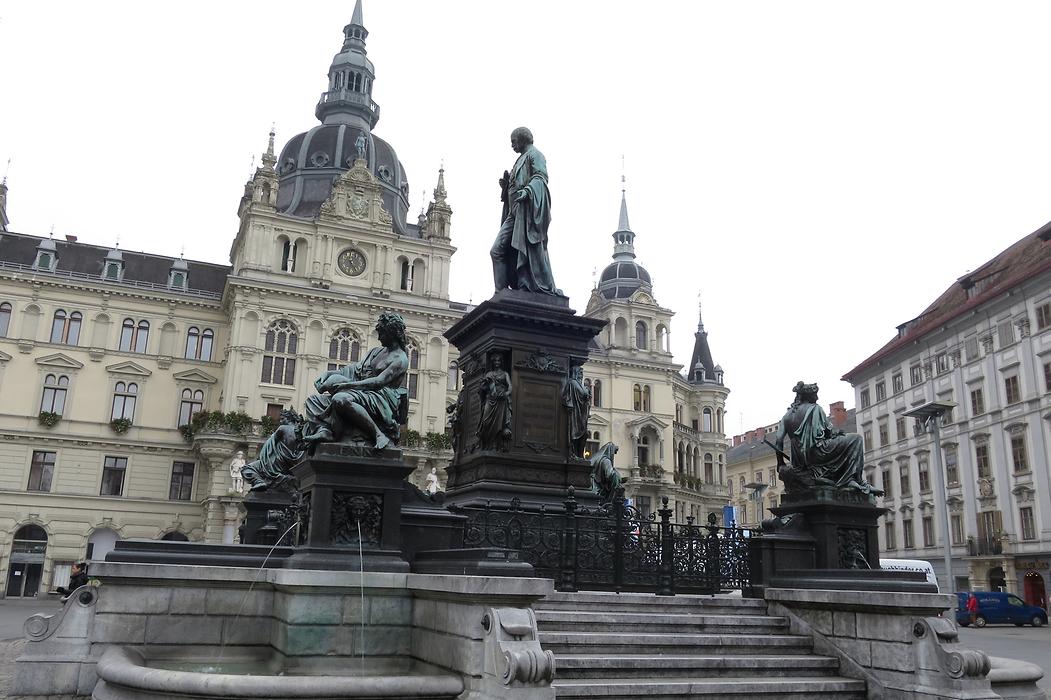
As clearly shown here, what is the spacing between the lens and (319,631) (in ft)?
25.0

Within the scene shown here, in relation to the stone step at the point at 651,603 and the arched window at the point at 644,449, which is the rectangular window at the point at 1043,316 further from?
the stone step at the point at 651,603

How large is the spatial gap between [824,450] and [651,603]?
289 centimetres

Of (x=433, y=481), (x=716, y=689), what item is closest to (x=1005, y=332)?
(x=433, y=481)

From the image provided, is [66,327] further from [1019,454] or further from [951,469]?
[1019,454]

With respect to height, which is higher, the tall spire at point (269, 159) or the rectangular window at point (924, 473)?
the tall spire at point (269, 159)

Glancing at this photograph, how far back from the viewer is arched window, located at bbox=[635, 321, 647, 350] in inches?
2601

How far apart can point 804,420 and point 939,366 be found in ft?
140

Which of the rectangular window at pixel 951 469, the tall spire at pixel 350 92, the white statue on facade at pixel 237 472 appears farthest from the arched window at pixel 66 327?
the rectangular window at pixel 951 469

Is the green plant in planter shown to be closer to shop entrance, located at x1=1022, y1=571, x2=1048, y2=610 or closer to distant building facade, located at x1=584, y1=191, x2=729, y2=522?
distant building facade, located at x1=584, y1=191, x2=729, y2=522

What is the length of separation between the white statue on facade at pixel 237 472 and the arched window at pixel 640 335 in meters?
31.6

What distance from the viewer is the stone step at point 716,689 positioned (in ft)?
23.7

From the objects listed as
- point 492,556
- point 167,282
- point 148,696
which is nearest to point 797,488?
point 492,556

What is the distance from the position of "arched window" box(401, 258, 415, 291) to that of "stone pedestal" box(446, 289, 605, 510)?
41735mm

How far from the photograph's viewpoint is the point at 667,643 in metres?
8.27
